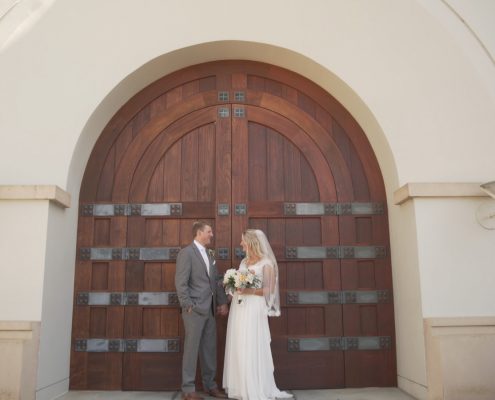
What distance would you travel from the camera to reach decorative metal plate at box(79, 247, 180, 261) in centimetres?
625

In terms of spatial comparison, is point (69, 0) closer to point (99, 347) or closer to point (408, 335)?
point (99, 347)

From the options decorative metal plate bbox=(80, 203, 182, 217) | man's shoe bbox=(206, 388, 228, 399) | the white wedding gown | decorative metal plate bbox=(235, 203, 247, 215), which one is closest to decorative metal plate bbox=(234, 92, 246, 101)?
decorative metal plate bbox=(235, 203, 247, 215)

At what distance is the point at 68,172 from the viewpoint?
5.88 metres

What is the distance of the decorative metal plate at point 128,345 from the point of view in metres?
6.06

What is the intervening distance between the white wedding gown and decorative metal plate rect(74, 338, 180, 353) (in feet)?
2.50

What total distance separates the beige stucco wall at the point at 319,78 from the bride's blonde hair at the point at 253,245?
1.70 metres

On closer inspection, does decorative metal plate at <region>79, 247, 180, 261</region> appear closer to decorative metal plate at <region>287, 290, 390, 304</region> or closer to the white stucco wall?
the white stucco wall

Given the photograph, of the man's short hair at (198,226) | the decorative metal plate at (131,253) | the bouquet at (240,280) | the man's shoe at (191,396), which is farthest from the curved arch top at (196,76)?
the man's shoe at (191,396)

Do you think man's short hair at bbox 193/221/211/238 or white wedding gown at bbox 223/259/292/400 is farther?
man's short hair at bbox 193/221/211/238

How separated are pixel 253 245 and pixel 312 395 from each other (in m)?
1.80

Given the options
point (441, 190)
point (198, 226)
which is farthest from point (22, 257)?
point (441, 190)

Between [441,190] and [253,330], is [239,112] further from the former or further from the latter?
[253,330]

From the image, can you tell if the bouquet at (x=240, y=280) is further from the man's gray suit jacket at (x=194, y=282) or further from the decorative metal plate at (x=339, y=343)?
the decorative metal plate at (x=339, y=343)

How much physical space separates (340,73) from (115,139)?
2.94 meters
